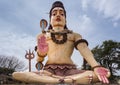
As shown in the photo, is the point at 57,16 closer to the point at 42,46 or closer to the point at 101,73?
the point at 42,46

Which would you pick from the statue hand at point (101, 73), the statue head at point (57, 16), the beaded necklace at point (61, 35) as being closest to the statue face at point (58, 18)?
the statue head at point (57, 16)

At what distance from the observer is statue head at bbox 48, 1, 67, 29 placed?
9.88m

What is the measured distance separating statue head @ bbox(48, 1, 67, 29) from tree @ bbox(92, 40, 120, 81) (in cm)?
1490

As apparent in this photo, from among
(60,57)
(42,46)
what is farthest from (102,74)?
(42,46)

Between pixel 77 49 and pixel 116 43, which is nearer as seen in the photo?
pixel 77 49

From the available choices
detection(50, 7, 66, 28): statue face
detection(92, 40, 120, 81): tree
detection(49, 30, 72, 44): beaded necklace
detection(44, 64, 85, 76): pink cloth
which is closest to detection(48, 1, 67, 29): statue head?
detection(50, 7, 66, 28): statue face

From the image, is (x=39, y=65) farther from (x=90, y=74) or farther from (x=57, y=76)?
(x=90, y=74)

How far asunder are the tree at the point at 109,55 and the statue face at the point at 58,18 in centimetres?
1496

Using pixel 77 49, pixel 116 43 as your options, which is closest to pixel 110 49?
pixel 116 43

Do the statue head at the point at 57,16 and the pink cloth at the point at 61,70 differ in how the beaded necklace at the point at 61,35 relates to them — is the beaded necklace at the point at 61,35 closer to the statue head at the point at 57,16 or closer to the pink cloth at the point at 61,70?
the statue head at the point at 57,16

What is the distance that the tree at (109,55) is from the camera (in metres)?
24.3

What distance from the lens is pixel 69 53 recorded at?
9609 mm

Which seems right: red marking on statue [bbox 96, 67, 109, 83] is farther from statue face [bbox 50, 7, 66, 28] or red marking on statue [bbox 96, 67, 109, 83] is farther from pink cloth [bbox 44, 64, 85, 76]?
statue face [bbox 50, 7, 66, 28]

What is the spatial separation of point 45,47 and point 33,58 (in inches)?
25.5
